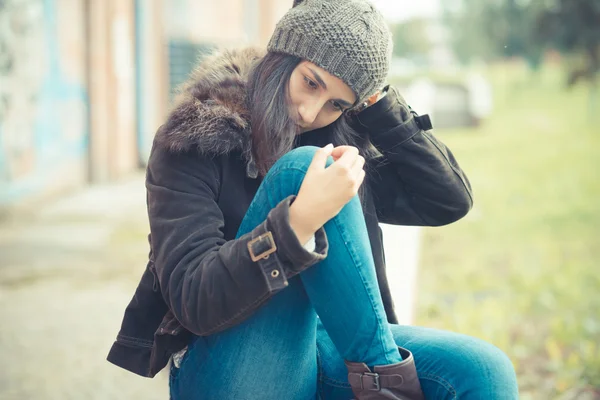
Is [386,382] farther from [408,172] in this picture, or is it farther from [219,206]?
[408,172]

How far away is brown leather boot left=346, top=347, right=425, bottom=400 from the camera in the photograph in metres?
1.59

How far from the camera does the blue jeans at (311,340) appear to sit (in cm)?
159

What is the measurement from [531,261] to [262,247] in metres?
4.73

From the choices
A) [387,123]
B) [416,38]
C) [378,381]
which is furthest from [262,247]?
[416,38]

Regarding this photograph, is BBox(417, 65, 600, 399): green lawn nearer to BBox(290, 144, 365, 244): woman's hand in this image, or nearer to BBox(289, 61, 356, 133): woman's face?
BBox(289, 61, 356, 133): woman's face

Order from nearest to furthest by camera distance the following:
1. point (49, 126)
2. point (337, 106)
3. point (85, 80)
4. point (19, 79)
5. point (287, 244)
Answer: point (287, 244) → point (337, 106) → point (19, 79) → point (49, 126) → point (85, 80)

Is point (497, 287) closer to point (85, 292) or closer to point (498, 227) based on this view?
point (498, 227)

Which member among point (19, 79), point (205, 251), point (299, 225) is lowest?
point (19, 79)

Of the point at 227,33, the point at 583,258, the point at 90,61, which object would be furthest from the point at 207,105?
the point at 227,33

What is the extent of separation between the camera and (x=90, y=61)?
7.84 meters

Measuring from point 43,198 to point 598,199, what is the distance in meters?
6.12

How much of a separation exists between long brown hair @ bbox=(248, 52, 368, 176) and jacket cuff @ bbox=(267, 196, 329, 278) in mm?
335

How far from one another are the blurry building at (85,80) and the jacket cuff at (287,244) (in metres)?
2.46

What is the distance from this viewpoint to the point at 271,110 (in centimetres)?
183
